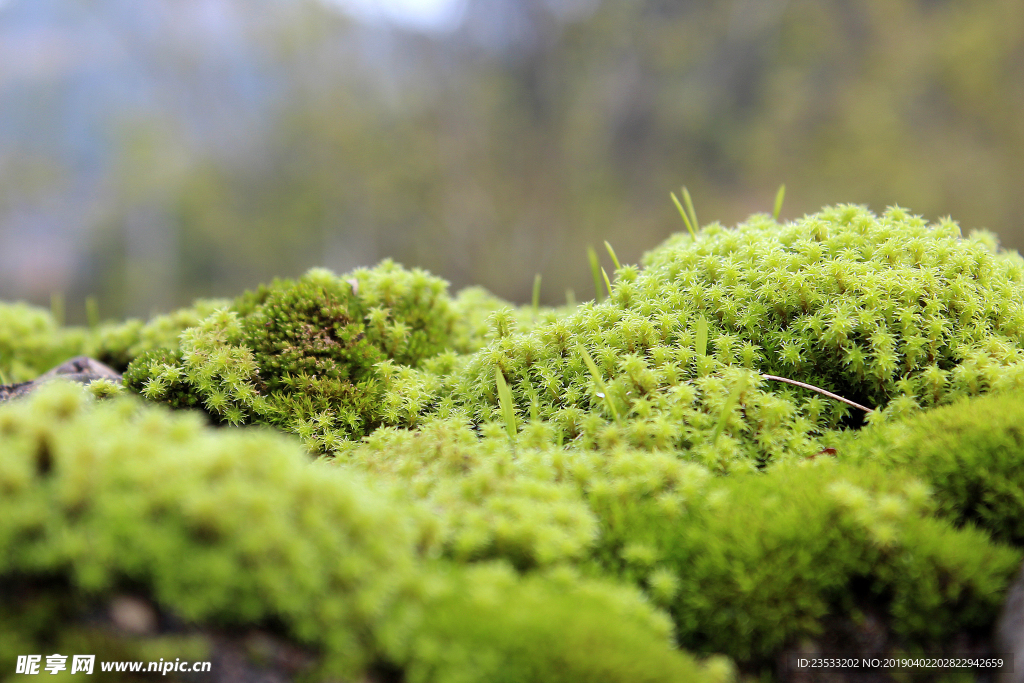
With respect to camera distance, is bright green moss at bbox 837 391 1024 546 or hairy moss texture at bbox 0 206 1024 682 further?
bright green moss at bbox 837 391 1024 546

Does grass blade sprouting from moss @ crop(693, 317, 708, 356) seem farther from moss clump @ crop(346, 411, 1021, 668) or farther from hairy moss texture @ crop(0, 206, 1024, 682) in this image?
moss clump @ crop(346, 411, 1021, 668)

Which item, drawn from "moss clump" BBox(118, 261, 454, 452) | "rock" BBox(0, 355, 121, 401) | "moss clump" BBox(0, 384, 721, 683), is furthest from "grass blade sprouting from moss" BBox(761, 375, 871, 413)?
"rock" BBox(0, 355, 121, 401)

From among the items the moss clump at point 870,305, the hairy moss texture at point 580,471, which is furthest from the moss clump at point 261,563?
the moss clump at point 870,305

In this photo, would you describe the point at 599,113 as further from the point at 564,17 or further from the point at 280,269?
the point at 280,269

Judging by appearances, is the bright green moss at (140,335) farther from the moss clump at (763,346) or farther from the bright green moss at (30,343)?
the moss clump at (763,346)

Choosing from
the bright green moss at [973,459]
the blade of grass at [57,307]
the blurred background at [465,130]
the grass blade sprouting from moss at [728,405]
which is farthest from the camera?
the blurred background at [465,130]

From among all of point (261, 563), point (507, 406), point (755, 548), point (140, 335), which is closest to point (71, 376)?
point (140, 335)

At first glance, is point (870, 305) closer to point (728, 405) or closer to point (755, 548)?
point (728, 405)
